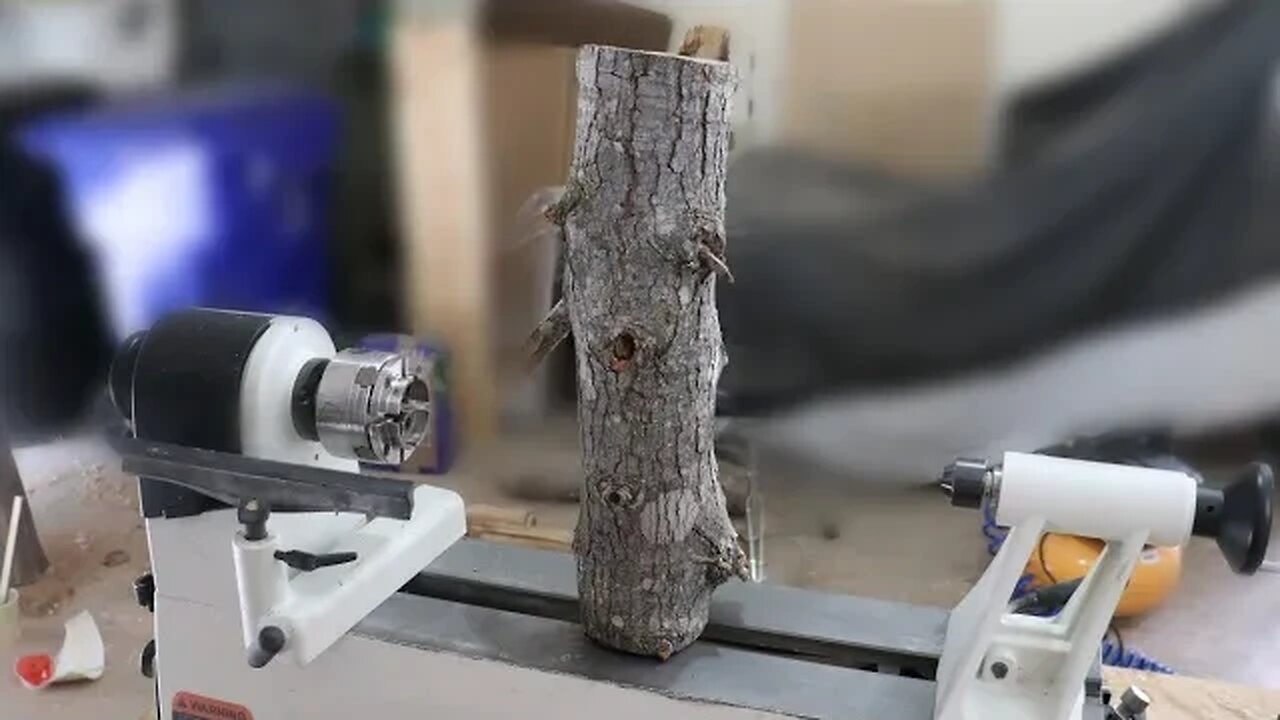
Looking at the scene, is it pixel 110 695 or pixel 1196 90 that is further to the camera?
pixel 1196 90

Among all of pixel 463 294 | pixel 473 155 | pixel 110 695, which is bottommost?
pixel 110 695

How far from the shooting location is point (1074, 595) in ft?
3.06

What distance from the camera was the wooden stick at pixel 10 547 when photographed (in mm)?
1797

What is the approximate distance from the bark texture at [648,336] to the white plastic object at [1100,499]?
29 cm

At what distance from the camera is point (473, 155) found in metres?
2.23

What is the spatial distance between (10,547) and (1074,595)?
1665 millimetres

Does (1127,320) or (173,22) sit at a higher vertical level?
(173,22)

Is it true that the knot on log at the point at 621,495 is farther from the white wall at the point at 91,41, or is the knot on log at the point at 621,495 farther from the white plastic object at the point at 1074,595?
the white wall at the point at 91,41

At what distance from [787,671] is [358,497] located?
401mm

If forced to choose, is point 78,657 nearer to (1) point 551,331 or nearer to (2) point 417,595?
(2) point 417,595

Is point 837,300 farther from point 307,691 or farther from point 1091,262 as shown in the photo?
point 307,691

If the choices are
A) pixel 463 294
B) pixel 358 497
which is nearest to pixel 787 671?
pixel 358 497

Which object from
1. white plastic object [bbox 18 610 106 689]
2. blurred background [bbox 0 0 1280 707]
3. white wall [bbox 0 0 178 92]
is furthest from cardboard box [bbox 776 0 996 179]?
white plastic object [bbox 18 610 106 689]

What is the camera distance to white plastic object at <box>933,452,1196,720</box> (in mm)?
858
